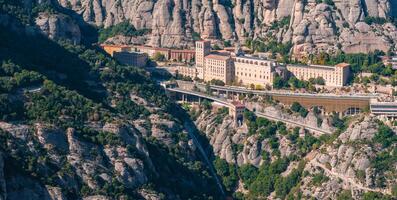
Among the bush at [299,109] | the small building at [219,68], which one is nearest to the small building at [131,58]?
the small building at [219,68]

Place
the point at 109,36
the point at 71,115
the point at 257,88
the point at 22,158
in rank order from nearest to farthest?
1. the point at 22,158
2. the point at 71,115
3. the point at 257,88
4. the point at 109,36

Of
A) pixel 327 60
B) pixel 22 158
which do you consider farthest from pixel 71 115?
pixel 327 60

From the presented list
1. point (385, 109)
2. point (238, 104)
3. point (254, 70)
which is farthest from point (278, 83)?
point (385, 109)

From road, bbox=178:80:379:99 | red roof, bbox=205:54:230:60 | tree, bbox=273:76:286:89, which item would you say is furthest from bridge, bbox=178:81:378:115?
red roof, bbox=205:54:230:60

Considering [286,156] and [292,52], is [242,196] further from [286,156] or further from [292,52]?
[292,52]

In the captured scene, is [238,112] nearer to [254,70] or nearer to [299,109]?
[299,109]

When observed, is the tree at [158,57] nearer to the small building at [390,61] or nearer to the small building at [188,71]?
the small building at [188,71]
